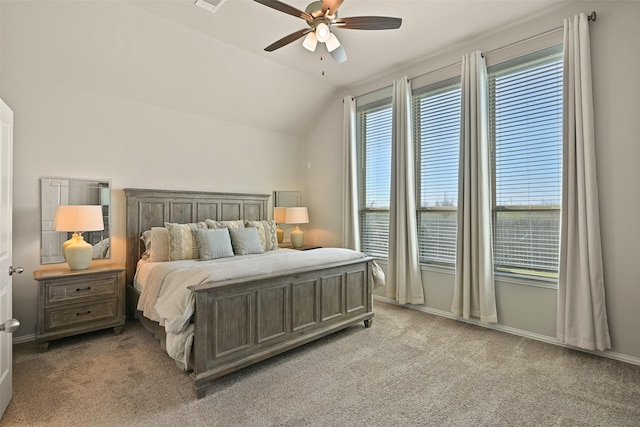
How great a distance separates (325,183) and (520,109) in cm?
293

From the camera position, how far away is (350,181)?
15.9 ft

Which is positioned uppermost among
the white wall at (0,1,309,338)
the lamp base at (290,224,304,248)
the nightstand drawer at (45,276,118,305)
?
the white wall at (0,1,309,338)

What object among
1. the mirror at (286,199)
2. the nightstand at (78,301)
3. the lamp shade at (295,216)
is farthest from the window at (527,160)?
the nightstand at (78,301)

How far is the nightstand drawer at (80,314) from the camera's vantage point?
2.96 m

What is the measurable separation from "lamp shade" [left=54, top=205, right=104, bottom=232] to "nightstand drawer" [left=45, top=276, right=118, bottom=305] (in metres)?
0.52

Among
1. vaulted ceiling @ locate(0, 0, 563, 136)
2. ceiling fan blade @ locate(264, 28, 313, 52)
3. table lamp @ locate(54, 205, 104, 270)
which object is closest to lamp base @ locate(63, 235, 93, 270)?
table lamp @ locate(54, 205, 104, 270)

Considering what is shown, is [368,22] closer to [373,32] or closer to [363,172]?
[373,32]

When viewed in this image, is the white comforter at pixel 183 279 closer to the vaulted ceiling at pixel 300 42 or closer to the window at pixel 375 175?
the window at pixel 375 175

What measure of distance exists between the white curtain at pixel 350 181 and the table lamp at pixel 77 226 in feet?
10.2

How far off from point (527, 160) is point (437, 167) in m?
0.99

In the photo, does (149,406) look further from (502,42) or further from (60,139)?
(502,42)

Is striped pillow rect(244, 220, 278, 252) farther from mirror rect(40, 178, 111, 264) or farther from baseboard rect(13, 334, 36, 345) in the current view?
baseboard rect(13, 334, 36, 345)

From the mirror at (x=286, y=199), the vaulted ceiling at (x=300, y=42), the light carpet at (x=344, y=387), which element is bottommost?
the light carpet at (x=344, y=387)

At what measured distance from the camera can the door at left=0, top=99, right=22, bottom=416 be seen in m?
1.91
